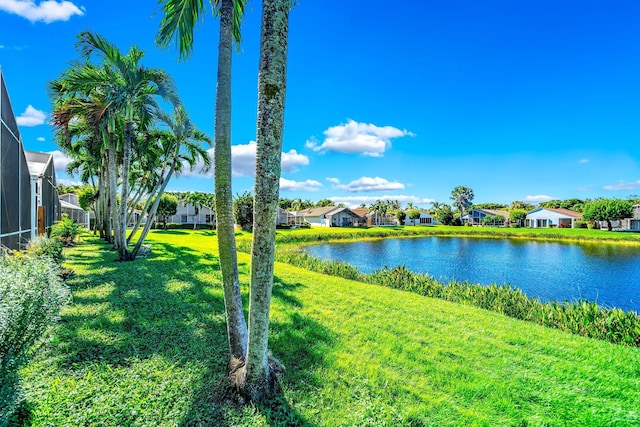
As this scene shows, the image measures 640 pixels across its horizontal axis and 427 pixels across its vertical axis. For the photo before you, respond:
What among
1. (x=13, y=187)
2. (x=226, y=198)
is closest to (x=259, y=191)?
(x=226, y=198)

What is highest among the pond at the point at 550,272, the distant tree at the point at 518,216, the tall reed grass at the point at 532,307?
the distant tree at the point at 518,216

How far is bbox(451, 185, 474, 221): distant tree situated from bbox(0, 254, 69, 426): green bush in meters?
75.9

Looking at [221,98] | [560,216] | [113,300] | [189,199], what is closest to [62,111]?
[113,300]

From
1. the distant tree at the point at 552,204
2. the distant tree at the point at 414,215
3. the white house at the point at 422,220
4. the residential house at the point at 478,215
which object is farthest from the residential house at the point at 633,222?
the distant tree at the point at 414,215

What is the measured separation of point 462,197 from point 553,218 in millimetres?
17678

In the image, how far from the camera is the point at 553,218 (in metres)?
58.8

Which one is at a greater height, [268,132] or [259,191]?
[268,132]

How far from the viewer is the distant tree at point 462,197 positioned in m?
69.4

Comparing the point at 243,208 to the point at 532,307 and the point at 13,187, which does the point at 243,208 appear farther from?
the point at 532,307

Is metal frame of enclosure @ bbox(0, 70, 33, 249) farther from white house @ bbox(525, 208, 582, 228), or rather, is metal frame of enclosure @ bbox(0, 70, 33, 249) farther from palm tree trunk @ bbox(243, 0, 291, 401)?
white house @ bbox(525, 208, 582, 228)

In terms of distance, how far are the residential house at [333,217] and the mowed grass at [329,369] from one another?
53.8 metres

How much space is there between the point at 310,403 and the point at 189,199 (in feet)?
168

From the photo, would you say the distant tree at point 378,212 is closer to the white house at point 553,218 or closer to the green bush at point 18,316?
the white house at point 553,218

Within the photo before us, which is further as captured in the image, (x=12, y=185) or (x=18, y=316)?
(x=12, y=185)
